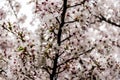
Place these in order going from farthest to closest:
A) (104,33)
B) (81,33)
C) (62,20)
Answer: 1. (104,33)
2. (81,33)
3. (62,20)

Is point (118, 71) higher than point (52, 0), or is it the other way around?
point (52, 0)

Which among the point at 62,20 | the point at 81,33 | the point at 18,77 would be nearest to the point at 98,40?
the point at 81,33

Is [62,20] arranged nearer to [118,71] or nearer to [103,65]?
[103,65]

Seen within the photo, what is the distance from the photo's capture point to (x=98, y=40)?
33.8 feet

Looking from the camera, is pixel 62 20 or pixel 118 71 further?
pixel 118 71

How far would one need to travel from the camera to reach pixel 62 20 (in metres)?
9.39

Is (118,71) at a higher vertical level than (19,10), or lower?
lower

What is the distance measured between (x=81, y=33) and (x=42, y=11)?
4.13 ft

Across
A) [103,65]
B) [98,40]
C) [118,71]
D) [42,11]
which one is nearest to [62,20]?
[42,11]

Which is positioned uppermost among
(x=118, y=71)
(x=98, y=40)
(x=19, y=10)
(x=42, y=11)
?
(x=19, y=10)

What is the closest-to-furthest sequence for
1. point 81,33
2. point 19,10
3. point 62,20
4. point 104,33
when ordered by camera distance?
point 62,20
point 81,33
point 104,33
point 19,10

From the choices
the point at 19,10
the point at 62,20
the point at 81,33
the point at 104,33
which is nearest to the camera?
the point at 62,20

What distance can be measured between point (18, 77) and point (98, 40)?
7.77ft

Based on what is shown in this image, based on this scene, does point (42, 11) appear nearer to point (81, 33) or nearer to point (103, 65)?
point (81, 33)
